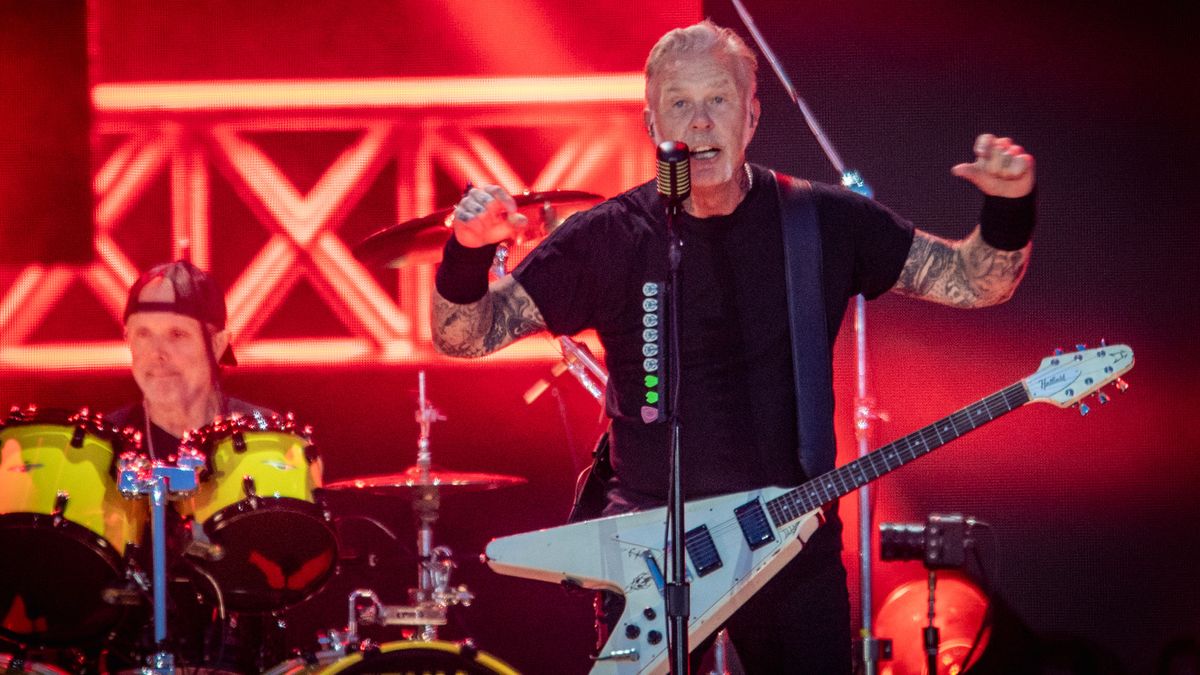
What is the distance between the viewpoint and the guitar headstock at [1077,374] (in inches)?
126

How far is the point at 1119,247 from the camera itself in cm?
522

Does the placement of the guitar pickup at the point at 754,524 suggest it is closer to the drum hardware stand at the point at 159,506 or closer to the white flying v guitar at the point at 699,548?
the white flying v guitar at the point at 699,548

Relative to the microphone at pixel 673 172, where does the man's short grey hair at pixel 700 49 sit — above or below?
above

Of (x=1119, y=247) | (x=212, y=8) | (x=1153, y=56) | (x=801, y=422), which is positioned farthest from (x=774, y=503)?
(x=212, y=8)

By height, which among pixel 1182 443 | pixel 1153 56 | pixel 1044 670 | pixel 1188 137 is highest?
pixel 1153 56

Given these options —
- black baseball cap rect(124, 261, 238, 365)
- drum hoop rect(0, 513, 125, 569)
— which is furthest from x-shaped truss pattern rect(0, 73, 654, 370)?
drum hoop rect(0, 513, 125, 569)

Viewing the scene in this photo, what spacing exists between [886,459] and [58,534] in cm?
245

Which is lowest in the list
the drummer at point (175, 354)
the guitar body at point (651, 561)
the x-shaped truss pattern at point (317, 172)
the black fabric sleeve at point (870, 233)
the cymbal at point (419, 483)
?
the guitar body at point (651, 561)

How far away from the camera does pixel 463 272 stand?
106 inches

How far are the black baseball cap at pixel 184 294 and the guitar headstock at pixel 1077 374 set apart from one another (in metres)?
3.26

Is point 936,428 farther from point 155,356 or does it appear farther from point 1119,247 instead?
point 155,356

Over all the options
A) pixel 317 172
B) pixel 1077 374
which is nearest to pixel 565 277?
pixel 1077 374

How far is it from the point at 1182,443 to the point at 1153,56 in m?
1.60

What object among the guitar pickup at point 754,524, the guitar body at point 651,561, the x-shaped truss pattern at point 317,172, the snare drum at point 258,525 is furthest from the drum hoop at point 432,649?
the x-shaped truss pattern at point 317,172
